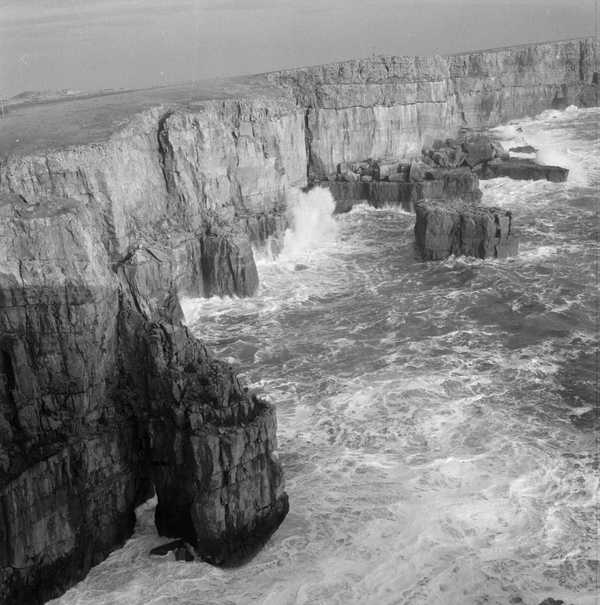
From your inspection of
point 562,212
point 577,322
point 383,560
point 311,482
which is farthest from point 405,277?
point 383,560

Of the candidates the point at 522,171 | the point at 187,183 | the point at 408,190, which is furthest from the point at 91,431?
the point at 522,171

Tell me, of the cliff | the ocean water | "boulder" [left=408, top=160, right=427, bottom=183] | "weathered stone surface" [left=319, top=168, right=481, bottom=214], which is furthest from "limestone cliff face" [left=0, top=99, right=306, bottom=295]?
"boulder" [left=408, top=160, right=427, bottom=183]

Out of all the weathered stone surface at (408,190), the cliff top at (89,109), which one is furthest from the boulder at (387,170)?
the cliff top at (89,109)

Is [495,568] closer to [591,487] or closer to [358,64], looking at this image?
[591,487]

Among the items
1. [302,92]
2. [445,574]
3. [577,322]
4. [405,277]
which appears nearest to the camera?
[445,574]

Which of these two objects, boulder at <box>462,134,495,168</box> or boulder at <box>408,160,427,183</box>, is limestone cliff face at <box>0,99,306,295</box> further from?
boulder at <box>462,134,495,168</box>
